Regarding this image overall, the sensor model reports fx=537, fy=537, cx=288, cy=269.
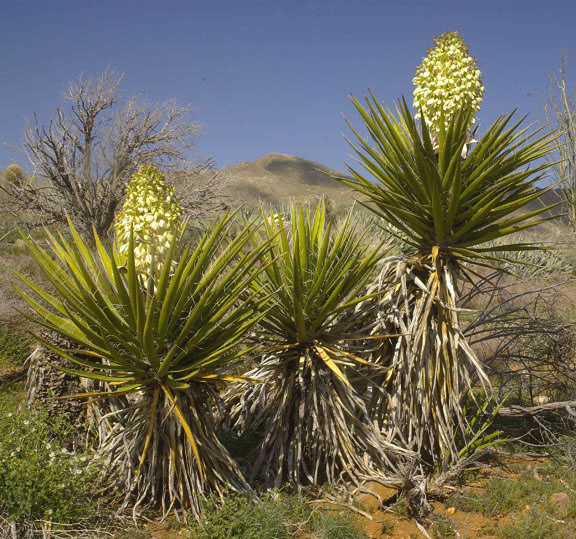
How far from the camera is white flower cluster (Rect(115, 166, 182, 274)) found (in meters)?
→ 3.07

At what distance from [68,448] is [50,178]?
26.4 ft

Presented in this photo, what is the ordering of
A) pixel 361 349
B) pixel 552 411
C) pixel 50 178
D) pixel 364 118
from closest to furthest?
1. pixel 364 118
2. pixel 361 349
3. pixel 552 411
4. pixel 50 178

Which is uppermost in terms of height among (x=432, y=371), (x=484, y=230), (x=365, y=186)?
(x=365, y=186)

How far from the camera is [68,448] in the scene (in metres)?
4.07

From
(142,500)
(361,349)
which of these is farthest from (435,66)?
(142,500)

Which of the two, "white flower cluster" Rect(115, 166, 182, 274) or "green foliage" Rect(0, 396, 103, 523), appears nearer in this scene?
"white flower cluster" Rect(115, 166, 182, 274)

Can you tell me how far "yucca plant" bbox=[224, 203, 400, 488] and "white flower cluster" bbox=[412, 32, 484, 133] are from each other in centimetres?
110

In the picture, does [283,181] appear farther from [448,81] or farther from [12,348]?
[448,81]

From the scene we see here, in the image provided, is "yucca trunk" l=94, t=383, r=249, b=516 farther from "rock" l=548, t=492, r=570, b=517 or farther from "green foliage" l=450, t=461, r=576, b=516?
"rock" l=548, t=492, r=570, b=517

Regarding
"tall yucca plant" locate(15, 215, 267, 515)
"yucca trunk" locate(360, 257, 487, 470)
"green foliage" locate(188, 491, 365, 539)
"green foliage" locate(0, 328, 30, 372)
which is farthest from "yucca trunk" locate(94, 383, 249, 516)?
"green foliage" locate(0, 328, 30, 372)

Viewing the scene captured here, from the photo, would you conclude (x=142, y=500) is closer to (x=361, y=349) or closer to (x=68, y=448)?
(x=68, y=448)

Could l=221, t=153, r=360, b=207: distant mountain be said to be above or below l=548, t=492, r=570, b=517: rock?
above

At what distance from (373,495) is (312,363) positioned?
1053 millimetres

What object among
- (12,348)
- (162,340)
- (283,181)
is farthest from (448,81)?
(283,181)
